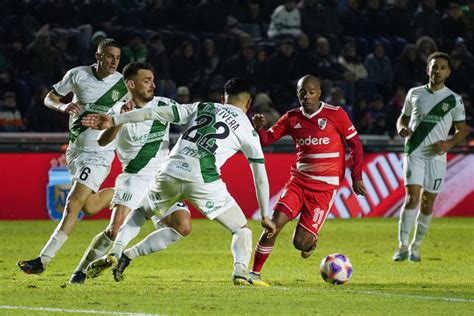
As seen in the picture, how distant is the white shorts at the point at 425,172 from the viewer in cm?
1422

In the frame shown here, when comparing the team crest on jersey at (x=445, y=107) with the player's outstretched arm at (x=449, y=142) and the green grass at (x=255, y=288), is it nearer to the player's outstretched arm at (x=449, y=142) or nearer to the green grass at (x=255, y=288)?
the player's outstretched arm at (x=449, y=142)

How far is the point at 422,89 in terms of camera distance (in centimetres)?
1433

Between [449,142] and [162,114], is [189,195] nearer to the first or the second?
[162,114]

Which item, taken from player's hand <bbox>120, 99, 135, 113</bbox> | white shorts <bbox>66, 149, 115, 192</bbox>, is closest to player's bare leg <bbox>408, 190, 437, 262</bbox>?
Answer: white shorts <bbox>66, 149, 115, 192</bbox>

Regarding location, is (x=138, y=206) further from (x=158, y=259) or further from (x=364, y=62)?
(x=364, y=62)

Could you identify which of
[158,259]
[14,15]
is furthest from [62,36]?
[158,259]

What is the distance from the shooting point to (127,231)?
10688 millimetres

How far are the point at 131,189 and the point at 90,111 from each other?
1.19 metres

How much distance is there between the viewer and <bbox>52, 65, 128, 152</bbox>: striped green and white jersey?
39.4ft

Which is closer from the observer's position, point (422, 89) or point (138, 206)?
point (138, 206)

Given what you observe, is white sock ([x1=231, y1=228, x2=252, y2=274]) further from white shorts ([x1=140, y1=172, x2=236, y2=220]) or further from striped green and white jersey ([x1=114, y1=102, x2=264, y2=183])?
striped green and white jersey ([x1=114, y1=102, x2=264, y2=183])

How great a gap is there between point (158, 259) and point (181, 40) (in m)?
9.44

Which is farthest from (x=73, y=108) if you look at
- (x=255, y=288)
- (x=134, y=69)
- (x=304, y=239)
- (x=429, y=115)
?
(x=429, y=115)

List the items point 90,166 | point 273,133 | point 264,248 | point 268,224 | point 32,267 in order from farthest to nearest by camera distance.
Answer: point 273,133 → point 90,166 → point 264,248 → point 32,267 → point 268,224
